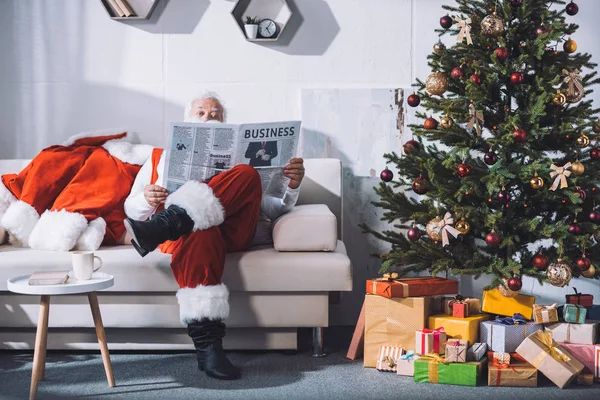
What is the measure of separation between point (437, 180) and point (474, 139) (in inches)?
8.1

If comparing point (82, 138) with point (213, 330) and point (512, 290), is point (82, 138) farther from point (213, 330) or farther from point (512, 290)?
point (512, 290)

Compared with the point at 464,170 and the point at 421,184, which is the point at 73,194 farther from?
the point at 464,170

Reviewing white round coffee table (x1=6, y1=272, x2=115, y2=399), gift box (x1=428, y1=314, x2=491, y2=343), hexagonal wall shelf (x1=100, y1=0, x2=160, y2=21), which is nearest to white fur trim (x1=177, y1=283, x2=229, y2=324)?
white round coffee table (x1=6, y1=272, x2=115, y2=399)

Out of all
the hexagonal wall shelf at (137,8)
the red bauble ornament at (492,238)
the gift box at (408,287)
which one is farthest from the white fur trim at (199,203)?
the hexagonal wall shelf at (137,8)

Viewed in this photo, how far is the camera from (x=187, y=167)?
271 cm

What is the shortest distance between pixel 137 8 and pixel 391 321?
2.08 m

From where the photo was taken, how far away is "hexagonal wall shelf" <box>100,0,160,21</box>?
140 inches

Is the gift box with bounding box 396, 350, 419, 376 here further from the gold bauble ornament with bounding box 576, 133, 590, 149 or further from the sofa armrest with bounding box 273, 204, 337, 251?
the gold bauble ornament with bounding box 576, 133, 590, 149

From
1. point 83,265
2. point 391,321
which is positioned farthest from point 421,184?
point 83,265

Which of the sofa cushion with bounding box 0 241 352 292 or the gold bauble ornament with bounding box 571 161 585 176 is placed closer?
the gold bauble ornament with bounding box 571 161 585 176

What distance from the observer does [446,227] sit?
8.74 ft

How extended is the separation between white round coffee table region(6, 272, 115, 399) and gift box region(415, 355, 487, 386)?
1.04 m

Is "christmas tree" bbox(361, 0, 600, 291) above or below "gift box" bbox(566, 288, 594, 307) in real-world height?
above

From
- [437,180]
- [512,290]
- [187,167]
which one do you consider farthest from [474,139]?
[187,167]
